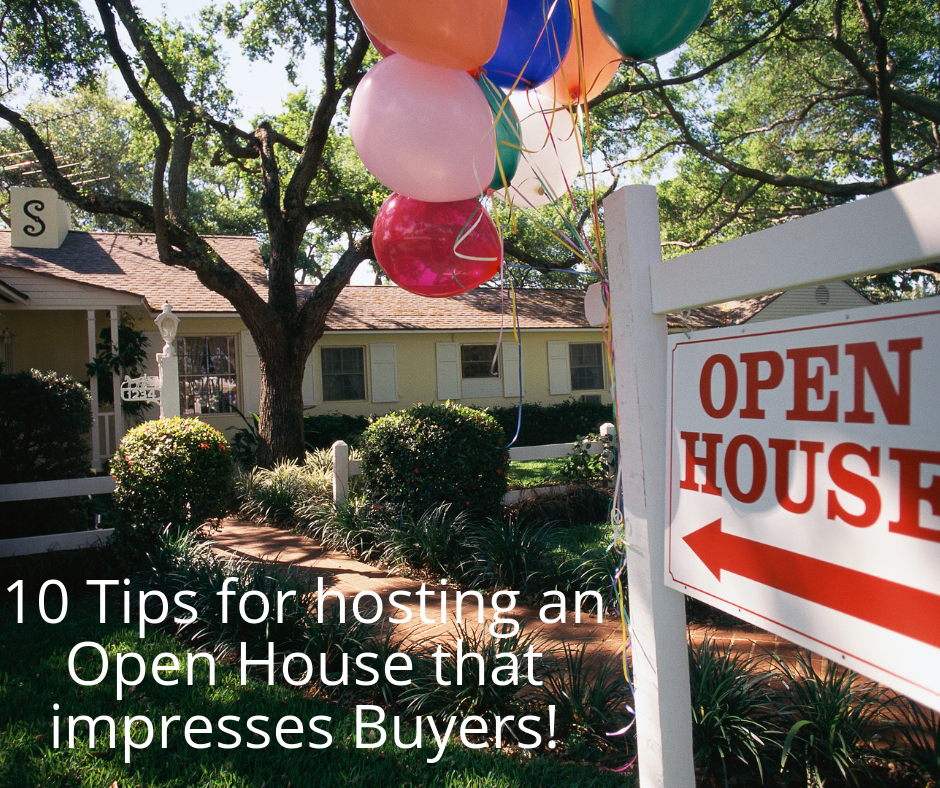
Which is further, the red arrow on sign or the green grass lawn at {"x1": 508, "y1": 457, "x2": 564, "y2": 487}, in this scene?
the green grass lawn at {"x1": 508, "y1": 457, "x2": 564, "y2": 487}

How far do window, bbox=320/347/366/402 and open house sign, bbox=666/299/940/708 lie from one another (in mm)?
14821

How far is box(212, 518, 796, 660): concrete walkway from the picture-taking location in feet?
13.9

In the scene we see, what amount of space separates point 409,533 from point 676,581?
15.4 ft

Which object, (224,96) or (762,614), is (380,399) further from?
(762,614)

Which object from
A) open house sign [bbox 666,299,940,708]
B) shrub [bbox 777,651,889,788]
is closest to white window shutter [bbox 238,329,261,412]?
shrub [bbox 777,651,889,788]

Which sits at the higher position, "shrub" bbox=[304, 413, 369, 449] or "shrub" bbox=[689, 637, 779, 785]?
"shrub" bbox=[304, 413, 369, 449]

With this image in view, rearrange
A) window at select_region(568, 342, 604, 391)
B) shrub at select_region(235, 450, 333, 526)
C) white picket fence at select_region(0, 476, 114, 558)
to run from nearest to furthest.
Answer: white picket fence at select_region(0, 476, 114, 558) < shrub at select_region(235, 450, 333, 526) < window at select_region(568, 342, 604, 391)

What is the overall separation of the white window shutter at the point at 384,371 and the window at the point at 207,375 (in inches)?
125

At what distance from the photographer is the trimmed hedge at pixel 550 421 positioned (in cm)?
1658

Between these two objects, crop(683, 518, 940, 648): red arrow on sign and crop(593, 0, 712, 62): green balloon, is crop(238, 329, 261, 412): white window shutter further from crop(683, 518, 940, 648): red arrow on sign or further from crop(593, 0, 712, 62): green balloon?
crop(683, 518, 940, 648): red arrow on sign

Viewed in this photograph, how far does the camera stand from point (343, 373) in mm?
16203

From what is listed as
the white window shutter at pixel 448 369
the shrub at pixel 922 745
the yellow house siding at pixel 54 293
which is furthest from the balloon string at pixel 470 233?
the white window shutter at pixel 448 369

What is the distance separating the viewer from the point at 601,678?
10.9 feet

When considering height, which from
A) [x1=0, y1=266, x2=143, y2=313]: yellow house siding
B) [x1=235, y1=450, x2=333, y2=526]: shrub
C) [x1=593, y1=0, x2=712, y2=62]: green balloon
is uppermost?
[x1=0, y1=266, x2=143, y2=313]: yellow house siding
